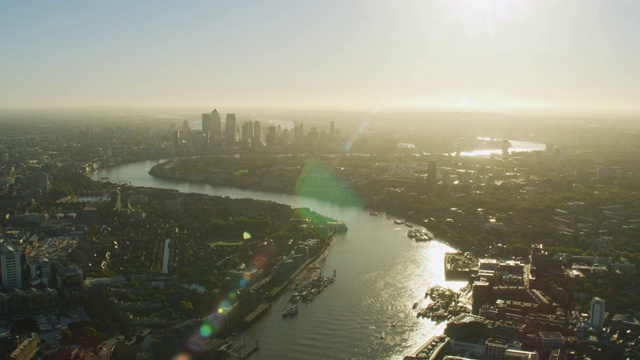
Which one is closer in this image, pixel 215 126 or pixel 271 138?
pixel 271 138

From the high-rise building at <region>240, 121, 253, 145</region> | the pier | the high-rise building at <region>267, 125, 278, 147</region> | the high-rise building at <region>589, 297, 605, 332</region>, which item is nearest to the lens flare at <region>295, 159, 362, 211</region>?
the pier

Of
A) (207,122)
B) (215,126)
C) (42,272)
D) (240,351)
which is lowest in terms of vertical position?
(240,351)

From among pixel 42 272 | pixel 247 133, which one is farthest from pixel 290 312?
pixel 247 133

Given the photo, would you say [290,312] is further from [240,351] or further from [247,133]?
[247,133]

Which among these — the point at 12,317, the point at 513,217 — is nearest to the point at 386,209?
the point at 513,217

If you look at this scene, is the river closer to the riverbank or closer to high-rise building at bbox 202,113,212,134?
the riverbank

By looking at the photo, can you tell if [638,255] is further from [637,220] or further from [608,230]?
[637,220]

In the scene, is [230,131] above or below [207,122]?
below

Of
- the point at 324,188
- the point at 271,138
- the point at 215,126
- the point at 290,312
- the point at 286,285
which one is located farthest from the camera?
the point at 215,126

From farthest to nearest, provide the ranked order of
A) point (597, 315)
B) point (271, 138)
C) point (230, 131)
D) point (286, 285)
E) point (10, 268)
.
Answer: point (230, 131) < point (271, 138) < point (286, 285) < point (10, 268) < point (597, 315)
